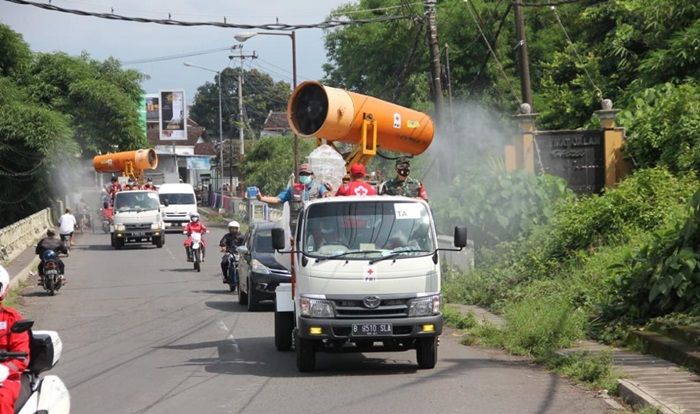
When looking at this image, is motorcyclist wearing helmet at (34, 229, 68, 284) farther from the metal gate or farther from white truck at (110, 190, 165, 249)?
white truck at (110, 190, 165, 249)

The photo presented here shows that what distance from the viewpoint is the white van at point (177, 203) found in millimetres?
54500

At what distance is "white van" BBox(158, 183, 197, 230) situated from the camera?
54.5 m

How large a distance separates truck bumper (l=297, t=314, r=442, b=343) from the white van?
42.3 m

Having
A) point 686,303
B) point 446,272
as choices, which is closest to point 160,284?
point 446,272

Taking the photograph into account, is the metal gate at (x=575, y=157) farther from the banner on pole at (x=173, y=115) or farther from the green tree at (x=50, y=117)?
the banner on pole at (x=173, y=115)

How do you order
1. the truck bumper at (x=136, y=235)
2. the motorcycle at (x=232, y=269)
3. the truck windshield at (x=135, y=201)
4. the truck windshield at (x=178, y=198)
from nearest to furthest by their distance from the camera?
the motorcycle at (x=232, y=269) → the truck bumper at (x=136, y=235) → the truck windshield at (x=135, y=201) → the truck windshield at (x=178, y=198)

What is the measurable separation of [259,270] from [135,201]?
24122 millimetres

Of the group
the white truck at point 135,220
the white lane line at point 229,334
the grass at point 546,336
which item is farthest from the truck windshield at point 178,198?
the grass at point 546,336

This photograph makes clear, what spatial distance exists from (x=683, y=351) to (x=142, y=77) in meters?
66.8

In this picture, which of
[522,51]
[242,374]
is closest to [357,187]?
[242,374]

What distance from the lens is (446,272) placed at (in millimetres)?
22766

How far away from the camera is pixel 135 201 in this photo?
4378 centimetres

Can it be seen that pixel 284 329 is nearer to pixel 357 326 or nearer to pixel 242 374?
pixel 242 374

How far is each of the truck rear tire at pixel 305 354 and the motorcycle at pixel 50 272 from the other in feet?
46.5
